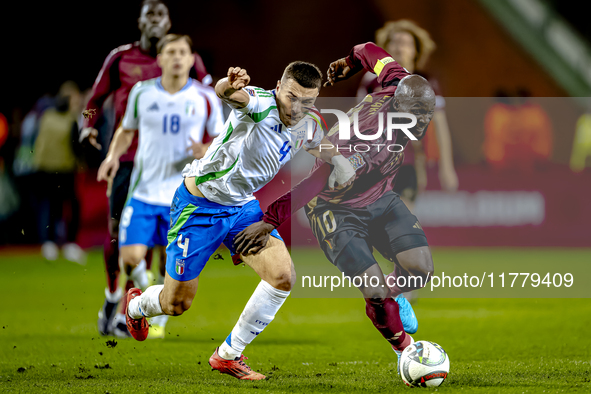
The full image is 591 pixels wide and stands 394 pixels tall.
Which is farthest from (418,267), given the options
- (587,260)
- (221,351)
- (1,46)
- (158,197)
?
(1,46)

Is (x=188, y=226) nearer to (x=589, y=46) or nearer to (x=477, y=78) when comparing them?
(x=477, y=78)

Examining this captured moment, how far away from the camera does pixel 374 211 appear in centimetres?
503

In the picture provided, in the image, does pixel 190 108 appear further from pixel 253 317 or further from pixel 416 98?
pixel 253 317

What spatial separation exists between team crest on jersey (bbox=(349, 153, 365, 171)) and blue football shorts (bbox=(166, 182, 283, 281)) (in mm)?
767

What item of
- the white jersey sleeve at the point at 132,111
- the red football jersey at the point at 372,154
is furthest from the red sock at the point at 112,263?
the red football jersey at the point at 372,154

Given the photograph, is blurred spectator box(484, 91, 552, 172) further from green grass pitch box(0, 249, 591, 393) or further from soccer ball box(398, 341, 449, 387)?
soccer ball box(398, 341, 449, 387)

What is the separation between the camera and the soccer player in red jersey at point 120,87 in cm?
632

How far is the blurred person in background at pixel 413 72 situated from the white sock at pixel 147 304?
264 cm

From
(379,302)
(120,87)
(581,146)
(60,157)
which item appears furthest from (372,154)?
(581,146)

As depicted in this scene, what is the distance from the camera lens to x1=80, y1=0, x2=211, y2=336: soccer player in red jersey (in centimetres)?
632

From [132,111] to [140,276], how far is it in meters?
1.41

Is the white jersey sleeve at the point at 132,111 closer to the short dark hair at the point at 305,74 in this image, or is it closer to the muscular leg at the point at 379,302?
the short dark hair at the point at 305,74

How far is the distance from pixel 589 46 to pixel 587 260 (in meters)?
7.33

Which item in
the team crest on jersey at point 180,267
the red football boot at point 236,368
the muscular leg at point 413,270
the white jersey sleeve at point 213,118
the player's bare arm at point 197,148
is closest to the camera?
the red football boot at point 236,368
